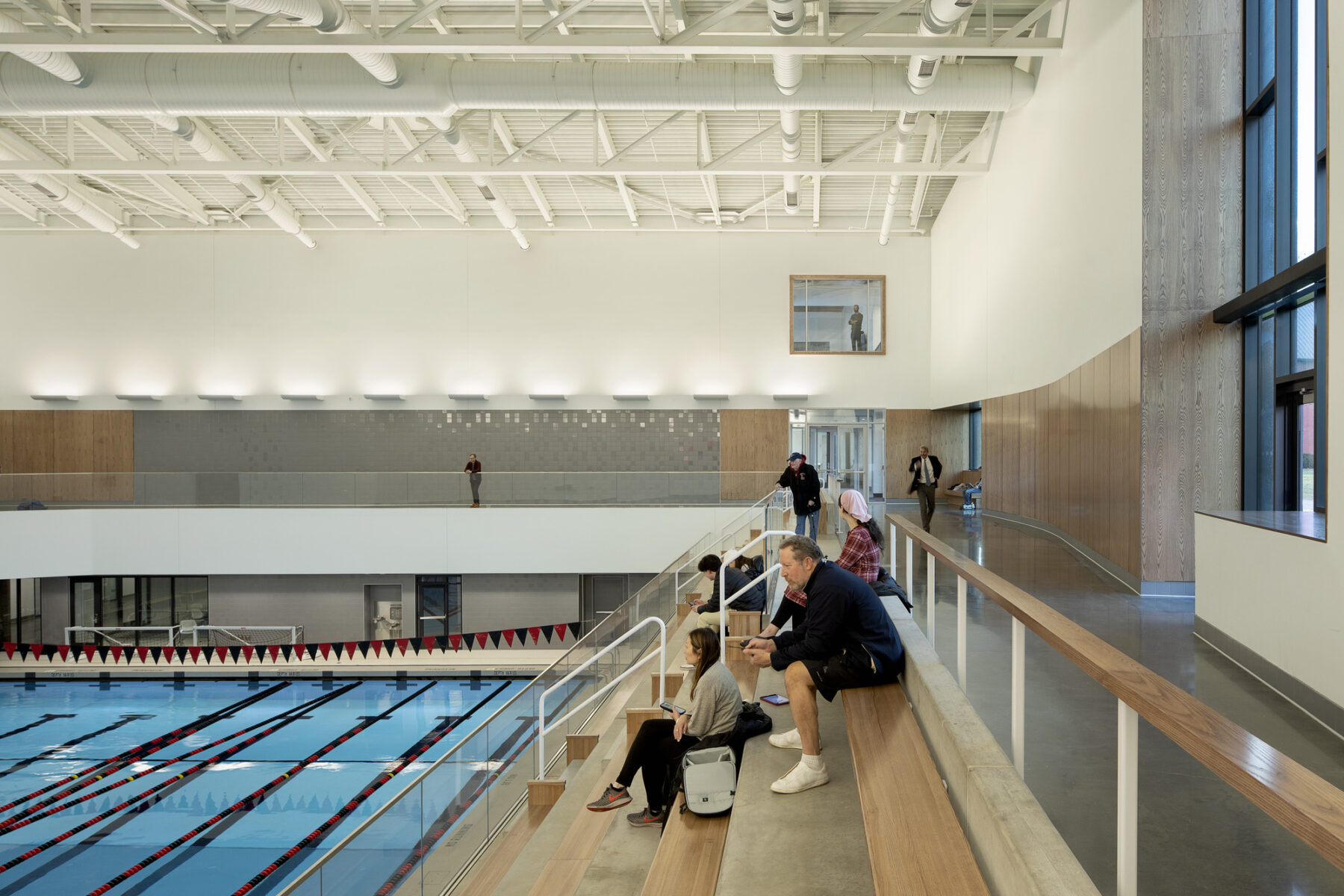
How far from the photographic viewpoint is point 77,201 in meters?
19.0

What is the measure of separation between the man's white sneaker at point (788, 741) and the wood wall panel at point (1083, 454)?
222 inches

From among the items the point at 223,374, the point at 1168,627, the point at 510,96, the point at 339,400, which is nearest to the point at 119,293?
the point at 223,374

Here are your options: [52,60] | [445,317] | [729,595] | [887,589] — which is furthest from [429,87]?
[445,317]

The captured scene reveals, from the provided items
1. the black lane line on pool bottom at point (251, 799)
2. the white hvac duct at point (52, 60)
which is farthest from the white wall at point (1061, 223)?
the white hvac duct at point (52, 60)

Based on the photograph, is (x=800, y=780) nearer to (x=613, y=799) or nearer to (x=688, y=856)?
(x=688, y=856)

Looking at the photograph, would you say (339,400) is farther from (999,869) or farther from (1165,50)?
(999,869)

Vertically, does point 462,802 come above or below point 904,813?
below

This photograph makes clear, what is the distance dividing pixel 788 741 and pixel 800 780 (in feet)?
1.88

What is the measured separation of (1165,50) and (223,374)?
2207 centimetres

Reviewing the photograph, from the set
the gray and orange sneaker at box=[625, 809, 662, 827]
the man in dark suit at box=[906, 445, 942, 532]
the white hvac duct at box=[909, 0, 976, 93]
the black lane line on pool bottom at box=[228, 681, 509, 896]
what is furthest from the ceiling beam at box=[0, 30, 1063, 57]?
the black lane line on pool bottom at box=[228, 681, 509, 896]

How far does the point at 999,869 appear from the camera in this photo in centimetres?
233

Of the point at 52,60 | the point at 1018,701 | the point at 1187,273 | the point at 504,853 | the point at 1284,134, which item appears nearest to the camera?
the point at 1018,701

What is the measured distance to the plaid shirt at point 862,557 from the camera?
5.22 meters

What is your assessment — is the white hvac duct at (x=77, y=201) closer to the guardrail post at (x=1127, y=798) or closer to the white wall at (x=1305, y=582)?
the white wall at (x=1305, y=582)
